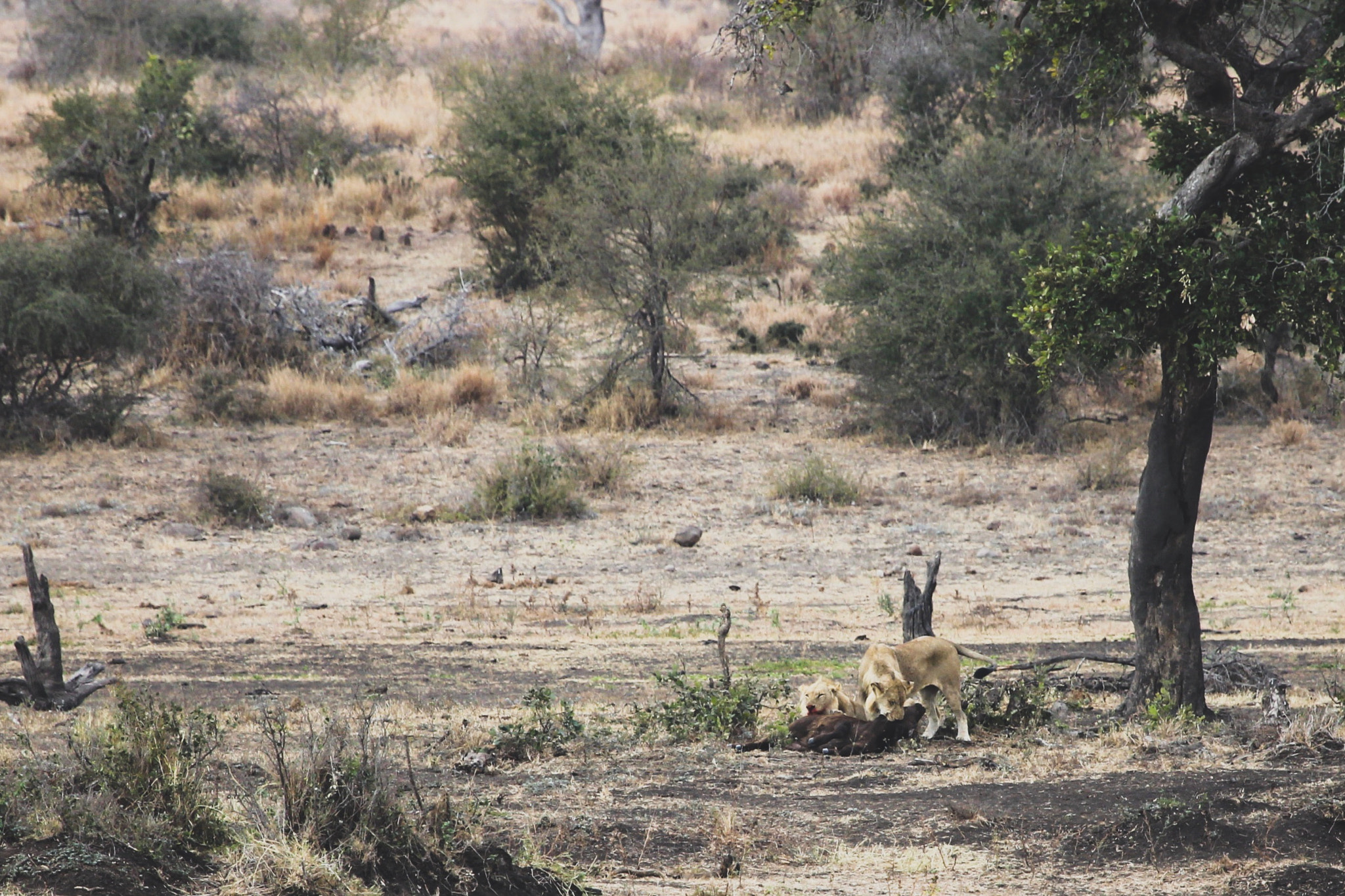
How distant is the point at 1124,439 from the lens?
606 inches

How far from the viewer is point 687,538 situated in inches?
482

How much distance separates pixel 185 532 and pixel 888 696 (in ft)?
26.9

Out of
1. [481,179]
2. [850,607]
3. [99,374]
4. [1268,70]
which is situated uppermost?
[481,179]

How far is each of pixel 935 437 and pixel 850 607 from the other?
6.63 meters

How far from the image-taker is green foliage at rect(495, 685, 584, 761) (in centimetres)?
621

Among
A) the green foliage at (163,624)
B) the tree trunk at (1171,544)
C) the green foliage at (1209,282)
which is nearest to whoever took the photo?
the green foliage at (1209,282)

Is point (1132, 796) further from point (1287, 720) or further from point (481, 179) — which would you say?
point (481, 179)

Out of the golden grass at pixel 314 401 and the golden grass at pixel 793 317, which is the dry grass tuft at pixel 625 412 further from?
the golden grass at pixel 793 317

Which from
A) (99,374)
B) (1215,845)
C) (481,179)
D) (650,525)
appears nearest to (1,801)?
(1215,845)

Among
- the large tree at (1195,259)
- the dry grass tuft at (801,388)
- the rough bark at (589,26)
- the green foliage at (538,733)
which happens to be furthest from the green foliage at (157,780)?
the rough bark at (589,26)

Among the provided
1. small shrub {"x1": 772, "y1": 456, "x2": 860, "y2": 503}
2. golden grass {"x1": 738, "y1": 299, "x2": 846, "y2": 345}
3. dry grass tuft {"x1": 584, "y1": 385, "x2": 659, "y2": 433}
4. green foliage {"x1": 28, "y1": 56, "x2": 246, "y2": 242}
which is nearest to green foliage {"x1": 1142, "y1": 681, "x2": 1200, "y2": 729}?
small shrub {"x1": 772, "y1": 456, "x2": 860, "y2": 503}

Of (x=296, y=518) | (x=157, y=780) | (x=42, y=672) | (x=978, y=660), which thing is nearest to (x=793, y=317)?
(x=296, y=518)

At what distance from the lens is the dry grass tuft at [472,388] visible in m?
17.4

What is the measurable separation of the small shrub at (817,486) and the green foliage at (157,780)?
9.45 meters
